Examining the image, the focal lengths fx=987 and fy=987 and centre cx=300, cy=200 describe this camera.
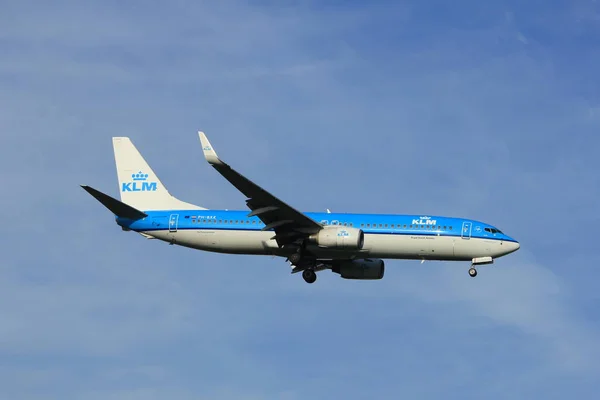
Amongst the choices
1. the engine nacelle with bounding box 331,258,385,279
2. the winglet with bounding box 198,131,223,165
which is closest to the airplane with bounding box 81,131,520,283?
the engine nacelle with bounding box 331,258,385,279

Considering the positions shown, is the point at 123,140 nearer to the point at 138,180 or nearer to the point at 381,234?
the point at 138,180

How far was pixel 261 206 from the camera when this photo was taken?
57062 mm

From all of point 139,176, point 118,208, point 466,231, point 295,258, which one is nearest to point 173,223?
point 118,208

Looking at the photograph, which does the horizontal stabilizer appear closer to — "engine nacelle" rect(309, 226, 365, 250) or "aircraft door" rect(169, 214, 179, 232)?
"aircraft door" rect(169, 214, 179, 232)

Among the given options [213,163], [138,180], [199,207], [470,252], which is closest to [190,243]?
[199,207]

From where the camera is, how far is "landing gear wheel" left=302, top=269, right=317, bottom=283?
205 feet

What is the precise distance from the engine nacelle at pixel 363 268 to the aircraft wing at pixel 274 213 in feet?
17.5

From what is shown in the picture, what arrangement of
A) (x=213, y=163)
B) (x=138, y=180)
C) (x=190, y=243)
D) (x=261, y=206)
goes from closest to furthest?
(x=213, y=163)
(x=261, y=206)
(x=190, y=243)
(x=138, y=180)

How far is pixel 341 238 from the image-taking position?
5706 centimetres

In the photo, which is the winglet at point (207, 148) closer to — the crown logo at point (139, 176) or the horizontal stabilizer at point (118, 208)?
the horizontal stabilizer at point (118, 208)

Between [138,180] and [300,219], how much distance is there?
44.8 feet

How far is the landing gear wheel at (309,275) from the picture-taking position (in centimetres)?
6256

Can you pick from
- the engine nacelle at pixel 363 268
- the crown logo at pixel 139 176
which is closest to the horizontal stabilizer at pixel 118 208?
the crown logo at pixel 139 176

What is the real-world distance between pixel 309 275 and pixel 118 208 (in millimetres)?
12646
